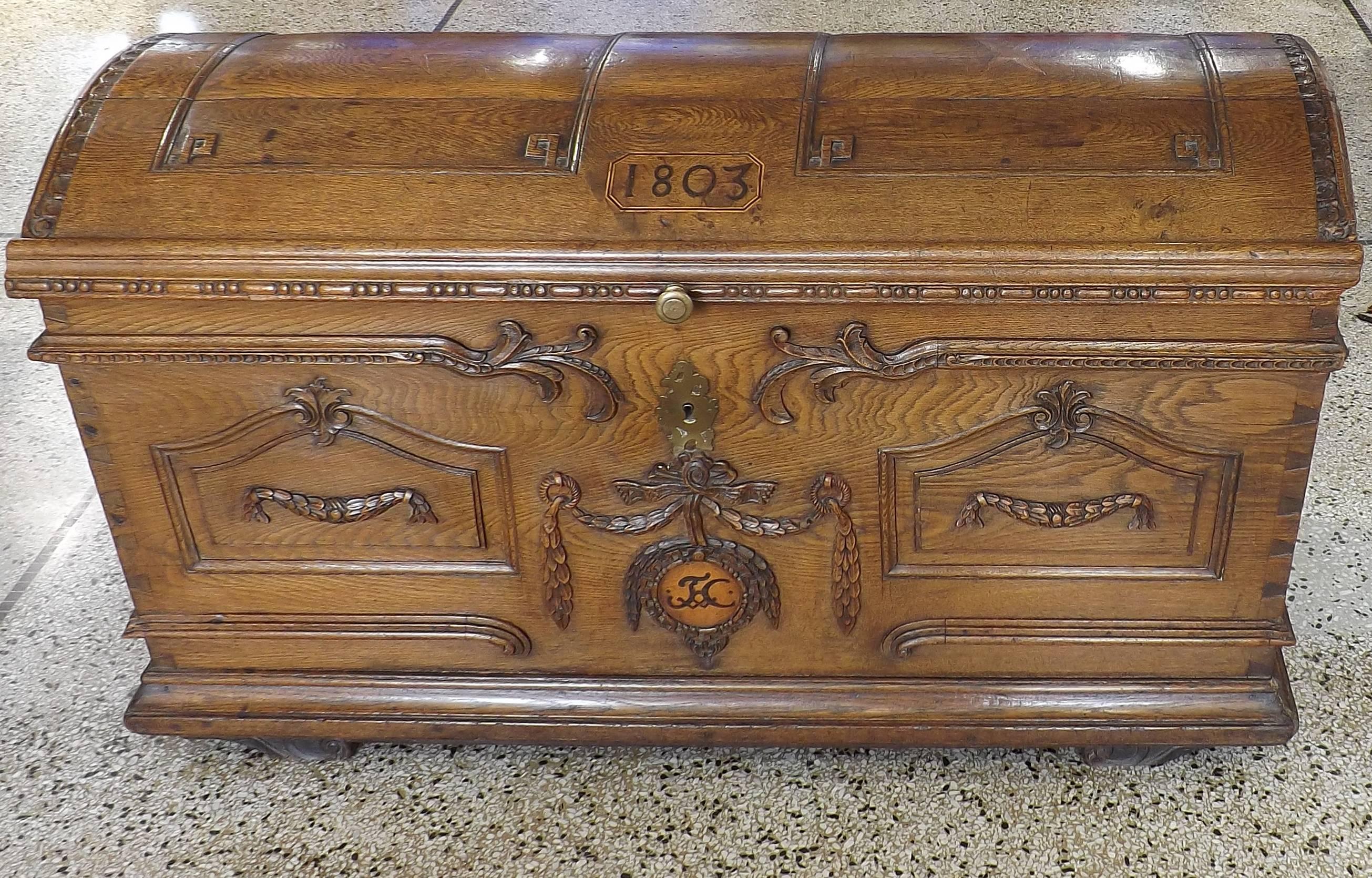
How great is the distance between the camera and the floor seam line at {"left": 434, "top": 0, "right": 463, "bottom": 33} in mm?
3818

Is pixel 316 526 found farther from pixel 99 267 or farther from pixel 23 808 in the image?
pixel 23 808

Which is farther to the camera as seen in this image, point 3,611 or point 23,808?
point 3,611

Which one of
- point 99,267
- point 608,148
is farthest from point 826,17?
point 99,267

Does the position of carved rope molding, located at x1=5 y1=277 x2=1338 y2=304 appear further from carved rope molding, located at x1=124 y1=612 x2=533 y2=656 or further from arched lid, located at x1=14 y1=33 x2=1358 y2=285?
carved rope molding, located at x1=124 y1=612 x2=533 y2=656

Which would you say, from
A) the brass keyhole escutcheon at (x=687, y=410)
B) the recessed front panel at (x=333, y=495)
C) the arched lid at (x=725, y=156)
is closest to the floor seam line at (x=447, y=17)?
the arched lid at (x=725, y=156)

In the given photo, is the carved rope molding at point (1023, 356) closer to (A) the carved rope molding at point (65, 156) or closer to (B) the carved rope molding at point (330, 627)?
(B) the carved rope molding at point (330, 627)

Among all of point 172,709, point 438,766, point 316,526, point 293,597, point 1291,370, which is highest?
point 1291,370

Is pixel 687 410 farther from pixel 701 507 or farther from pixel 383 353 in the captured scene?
pixel 383 353

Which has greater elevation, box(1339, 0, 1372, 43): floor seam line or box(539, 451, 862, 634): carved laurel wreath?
box(539, 451, 862, 634): carved laurel wreath

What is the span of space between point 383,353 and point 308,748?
64 centimetres

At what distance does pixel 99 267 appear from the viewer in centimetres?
151

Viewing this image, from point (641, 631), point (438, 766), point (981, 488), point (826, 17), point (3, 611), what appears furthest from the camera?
point (826, 17)

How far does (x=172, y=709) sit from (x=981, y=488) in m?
1.09

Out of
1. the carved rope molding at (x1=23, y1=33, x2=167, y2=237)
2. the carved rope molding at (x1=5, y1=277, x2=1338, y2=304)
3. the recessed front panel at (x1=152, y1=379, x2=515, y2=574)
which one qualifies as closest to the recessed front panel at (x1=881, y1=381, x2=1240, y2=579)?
the carved rope molding at (x1=5, y1=277, x2=1338, y2=304)
